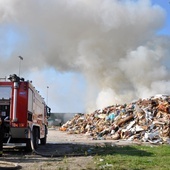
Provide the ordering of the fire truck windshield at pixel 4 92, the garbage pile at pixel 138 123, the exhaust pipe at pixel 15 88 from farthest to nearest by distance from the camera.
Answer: the garbage pile at pixel 138 123
the fire truck windshield at pixel 4 92
the exhaust pipe at pixel 15 88

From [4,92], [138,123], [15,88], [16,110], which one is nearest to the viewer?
[16,110]

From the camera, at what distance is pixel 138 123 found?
2709 cm

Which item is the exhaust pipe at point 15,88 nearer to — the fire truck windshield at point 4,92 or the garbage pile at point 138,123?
the fire truck windshield at point 4,92

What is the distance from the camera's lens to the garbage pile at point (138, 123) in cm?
2422

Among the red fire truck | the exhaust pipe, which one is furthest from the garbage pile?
the exhaust pipe

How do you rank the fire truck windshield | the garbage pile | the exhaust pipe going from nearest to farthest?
the exhaust pipe, the fire truck windshield, the garbage pile

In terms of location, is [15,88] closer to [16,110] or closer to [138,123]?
[16,110]

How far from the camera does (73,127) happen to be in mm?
41062

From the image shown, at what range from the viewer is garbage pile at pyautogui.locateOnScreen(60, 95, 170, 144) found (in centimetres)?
2422

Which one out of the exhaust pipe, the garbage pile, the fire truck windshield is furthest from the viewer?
the garbage pile

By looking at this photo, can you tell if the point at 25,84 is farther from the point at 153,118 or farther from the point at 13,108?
the point at 153,118

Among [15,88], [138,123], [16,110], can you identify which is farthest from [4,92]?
[138,123]

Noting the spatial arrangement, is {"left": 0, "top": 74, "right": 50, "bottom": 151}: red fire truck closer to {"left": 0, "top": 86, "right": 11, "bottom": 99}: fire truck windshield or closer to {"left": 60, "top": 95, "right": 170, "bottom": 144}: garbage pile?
{"left": 0, "top": 86, "right": 11, "bottom": 99}: fire truck windshield

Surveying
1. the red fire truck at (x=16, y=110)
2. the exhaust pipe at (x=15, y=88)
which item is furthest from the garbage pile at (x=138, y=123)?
the exhaust pipe at (x=15, y=88)
